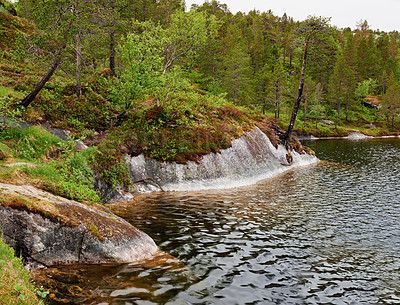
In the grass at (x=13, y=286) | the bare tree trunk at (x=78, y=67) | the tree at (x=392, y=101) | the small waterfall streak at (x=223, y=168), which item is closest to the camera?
the grass at (x=13, y=286)

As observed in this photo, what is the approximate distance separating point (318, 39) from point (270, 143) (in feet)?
43.8

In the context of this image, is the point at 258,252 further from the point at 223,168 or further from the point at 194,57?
the point at 194,57

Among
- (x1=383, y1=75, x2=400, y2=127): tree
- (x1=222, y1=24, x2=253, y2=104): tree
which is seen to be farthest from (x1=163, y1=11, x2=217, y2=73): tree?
(x1=383, y1=75, x2=400, y2=127): tree

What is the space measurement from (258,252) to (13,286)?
24.1 ft

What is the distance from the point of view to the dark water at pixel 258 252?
6.84 meters

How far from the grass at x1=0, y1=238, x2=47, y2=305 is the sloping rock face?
135 centimetres

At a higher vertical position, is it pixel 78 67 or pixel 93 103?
pixel 78 67

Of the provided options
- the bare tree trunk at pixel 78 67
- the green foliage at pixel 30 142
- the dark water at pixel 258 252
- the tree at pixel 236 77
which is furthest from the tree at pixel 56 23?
the tree at pixel 236 77

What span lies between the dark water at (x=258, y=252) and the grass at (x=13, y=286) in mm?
1172

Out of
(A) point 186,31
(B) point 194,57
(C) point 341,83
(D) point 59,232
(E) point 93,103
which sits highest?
(C) point 341,83

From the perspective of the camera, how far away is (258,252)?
9531mm

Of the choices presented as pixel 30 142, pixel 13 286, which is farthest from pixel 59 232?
pixel 30 142

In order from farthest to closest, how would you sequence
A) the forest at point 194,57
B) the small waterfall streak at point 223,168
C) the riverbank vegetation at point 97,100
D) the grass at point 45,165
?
the small waterfall streak at point 223,168 → the forest at point 194,57 → the riverbank vegetation at point 97,100 → the grass at point 45,165

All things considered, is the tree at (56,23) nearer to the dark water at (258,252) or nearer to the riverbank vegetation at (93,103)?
the riverbank vegetation at (93,103)
